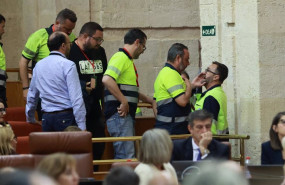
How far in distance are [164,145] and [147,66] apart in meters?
7.93

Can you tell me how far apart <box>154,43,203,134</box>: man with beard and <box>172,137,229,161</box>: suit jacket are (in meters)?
1.81

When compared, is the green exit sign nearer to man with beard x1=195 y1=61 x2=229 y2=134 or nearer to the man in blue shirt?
man with beard x1=195 y1=61 x2=229 y2=134

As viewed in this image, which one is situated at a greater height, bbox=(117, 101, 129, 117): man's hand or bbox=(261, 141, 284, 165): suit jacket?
bbox=(117, 101, 129, 117): man's hand

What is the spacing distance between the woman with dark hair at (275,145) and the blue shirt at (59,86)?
193 cm

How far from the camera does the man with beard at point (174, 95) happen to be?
10039 mm

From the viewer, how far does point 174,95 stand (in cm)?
Answer: 1007

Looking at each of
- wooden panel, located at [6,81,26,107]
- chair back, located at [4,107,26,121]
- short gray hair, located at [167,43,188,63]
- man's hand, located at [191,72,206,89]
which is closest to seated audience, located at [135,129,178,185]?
short gray hair, located at [167,43,188,63]

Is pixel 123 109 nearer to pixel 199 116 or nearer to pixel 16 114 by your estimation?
pixel 199 116

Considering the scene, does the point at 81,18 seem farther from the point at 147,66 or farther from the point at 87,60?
the point at 87,60

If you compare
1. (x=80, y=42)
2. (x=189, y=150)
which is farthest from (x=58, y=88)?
(x=189, y=150)

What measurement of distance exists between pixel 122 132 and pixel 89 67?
0.95 meters

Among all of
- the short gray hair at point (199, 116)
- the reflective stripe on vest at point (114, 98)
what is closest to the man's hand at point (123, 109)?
the reflective stripe on vest at point (114, 98)

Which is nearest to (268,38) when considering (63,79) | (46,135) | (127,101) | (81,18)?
(127,101)

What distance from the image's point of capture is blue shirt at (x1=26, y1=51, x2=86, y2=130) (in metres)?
9.16
